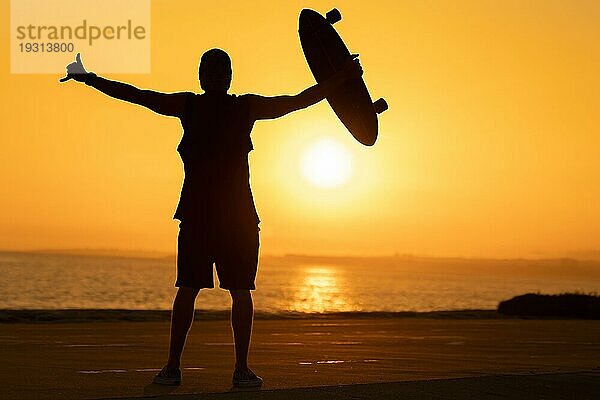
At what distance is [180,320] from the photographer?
8344mm

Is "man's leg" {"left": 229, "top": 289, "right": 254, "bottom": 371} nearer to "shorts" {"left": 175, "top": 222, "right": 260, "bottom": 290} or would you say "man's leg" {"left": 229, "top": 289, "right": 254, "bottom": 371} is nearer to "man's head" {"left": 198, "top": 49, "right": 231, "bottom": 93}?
"shorts" {"left": 175, "top": 222, "right": 260, "bottom": 290}

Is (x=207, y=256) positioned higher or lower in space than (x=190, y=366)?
higher

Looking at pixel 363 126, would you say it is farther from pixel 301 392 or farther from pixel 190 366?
pixel 301 392

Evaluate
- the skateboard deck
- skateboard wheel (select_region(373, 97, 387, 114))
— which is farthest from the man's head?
skateboard wheel (select_region(373, 97, 387, 114))

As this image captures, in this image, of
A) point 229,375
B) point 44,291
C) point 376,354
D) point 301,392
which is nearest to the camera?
point 301,392

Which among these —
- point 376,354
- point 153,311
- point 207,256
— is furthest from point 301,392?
point 153,311

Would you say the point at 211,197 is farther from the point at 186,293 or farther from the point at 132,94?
the point at 132,94

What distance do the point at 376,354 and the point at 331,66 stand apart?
12.7 feet

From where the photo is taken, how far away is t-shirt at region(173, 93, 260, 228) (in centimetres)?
823

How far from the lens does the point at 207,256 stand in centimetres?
824

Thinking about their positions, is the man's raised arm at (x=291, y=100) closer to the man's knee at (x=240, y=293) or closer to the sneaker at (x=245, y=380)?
the man's knee at (x=240, y=293)

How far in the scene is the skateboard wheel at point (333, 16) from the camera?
10.0 metres

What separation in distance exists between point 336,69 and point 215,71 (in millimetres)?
1628

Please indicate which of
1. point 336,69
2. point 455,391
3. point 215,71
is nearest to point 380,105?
point 336,69
